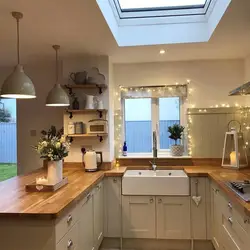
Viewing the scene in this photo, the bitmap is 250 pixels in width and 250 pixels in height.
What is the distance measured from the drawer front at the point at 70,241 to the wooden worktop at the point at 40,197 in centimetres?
21

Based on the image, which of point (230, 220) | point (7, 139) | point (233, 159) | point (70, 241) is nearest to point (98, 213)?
point (70, 241)

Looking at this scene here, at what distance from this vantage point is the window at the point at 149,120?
13.6ft

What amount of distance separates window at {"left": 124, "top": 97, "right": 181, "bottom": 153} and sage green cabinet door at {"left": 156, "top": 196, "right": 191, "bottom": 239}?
1.01 m

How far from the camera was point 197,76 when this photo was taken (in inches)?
155

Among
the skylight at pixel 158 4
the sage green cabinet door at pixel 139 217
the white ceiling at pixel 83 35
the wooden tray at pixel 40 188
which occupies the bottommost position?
the sage green cabinet door at pixel 139 217

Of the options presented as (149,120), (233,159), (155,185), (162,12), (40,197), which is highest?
(162,12)

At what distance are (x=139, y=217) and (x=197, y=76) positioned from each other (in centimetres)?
204

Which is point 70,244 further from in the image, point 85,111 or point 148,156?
point 148,156

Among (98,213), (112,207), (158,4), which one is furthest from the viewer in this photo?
(112,207)

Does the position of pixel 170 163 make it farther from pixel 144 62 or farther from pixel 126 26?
pixel 126 26

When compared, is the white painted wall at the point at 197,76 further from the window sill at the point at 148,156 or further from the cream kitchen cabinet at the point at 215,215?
the cream kitchen cabinet at the point at 215,215

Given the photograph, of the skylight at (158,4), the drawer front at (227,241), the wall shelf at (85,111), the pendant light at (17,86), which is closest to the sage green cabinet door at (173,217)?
the drawer front at (227,241)

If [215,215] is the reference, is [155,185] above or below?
above

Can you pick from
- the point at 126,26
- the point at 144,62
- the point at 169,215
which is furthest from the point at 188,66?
the point at 169,215
